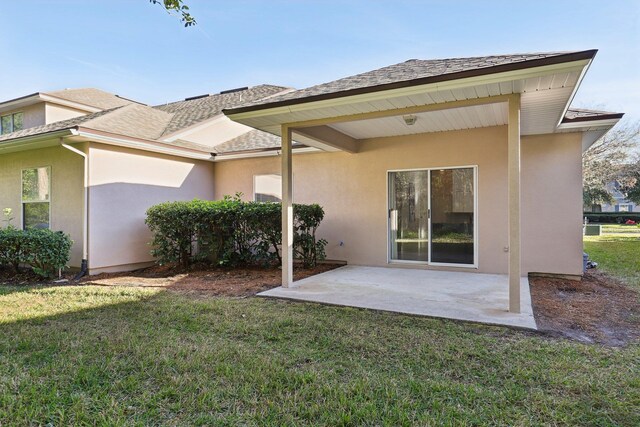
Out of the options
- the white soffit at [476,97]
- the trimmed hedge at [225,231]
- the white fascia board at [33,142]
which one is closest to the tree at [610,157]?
the white soffit at [476,97]

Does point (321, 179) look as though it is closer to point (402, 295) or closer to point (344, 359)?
point (402, 295)

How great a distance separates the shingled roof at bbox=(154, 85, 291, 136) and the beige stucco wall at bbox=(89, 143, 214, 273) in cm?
189

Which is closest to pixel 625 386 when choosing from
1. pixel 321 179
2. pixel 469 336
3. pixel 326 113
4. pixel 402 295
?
pixel 469 336

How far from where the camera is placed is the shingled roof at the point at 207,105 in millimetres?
12300

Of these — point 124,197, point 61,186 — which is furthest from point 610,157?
point 61,186

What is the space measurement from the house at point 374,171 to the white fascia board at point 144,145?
0.09 feet

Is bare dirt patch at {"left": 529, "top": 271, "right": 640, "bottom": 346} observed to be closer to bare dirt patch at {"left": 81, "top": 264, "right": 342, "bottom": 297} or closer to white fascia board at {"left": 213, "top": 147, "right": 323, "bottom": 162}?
bare dirt patch at {"left": 81, "top": 264, "right": 342, "bottom": 297}

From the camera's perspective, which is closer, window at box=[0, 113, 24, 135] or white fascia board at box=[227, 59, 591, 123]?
white fascia board at box=[227, 59, 591, 123]

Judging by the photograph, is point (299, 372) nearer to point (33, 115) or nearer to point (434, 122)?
point (434, 122)

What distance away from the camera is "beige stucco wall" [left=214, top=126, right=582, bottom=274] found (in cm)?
743

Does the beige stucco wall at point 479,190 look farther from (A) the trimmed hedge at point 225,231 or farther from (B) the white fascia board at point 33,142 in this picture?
(B) the white fascia board at point 33,142

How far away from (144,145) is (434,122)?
6.75 metres

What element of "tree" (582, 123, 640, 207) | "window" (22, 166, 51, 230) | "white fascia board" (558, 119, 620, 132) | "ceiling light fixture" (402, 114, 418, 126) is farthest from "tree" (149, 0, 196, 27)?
"tree" (582, 123, 640, 207)

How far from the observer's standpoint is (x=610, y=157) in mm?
23062
